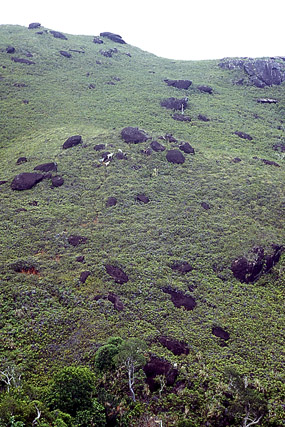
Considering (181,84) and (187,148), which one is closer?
(187,148)

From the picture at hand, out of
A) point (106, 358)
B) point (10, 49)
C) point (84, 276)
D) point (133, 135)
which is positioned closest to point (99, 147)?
point (133, 135)

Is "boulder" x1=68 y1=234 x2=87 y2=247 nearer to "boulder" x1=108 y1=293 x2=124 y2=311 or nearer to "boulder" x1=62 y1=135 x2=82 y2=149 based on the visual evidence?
"boulder" x1=108 y1=293 x2=124 y2=311

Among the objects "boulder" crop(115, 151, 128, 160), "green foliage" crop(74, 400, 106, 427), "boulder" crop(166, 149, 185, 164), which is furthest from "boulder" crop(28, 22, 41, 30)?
"green foliage" crop(74, 400, 106, 427)

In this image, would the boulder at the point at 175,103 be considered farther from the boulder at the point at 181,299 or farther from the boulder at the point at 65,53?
the boulder at the point at 181,299

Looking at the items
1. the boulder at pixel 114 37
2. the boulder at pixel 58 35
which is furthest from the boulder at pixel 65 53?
the boulder at pixel 114 37

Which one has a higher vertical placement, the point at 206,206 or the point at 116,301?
the point at 206,206

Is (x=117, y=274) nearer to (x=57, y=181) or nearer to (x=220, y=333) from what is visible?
(x=220, y=333)

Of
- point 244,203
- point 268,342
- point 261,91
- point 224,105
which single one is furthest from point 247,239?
point 261,91
